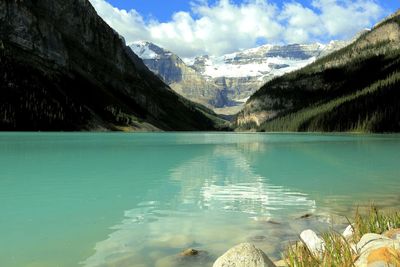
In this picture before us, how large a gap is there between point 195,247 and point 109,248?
334cm

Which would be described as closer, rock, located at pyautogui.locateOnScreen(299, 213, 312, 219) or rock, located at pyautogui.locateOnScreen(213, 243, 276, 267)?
rock, located at pyautogui.locateOnScreen(213, 243, 276, 267)

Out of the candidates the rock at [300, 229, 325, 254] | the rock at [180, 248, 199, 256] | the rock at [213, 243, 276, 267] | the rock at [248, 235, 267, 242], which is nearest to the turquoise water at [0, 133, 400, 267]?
the rock at [248, 235, 267, 242]

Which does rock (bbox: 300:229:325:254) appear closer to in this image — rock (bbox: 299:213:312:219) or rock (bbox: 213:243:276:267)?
rock (bbox: 213:243:276:267)

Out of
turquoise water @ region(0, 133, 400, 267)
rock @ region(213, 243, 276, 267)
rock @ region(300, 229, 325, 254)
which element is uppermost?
rock @ region(213, 243, 276, 267)

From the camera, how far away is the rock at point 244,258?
10453mm

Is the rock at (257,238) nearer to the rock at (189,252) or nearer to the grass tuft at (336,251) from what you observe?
the rock at (189,252)

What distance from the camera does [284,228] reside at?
65.9 feet


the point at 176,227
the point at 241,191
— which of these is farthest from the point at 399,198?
the point at 176,227

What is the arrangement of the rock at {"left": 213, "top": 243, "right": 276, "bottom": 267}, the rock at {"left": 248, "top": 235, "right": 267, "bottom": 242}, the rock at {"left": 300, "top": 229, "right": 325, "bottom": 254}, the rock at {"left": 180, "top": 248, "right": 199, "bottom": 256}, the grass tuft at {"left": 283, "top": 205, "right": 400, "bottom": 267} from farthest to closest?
the rock at {"left": 248, "top": 235, "right": 267, "bottom": 242}, the rock at {"left": 180, "top": 248, "right": 199, "bottom": 256}, the rock at {"left": 300, "top": 229, "right": 325, "bottom": 254}, the rock at {"left": 213, "top": 243, "right": 276, "bottom": 267}, the grass tuft at {"left": 283, "top": 205, "right": 400, "bottom": 267}

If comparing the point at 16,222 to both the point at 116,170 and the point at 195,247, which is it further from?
the point at 116,170

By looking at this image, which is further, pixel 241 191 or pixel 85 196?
pixel 241 191

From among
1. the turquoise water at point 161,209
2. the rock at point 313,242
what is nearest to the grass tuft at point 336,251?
the rock at point 313,242

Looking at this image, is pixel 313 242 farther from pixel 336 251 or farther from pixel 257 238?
pixel 257 238

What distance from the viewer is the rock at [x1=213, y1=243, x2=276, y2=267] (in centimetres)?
1045
